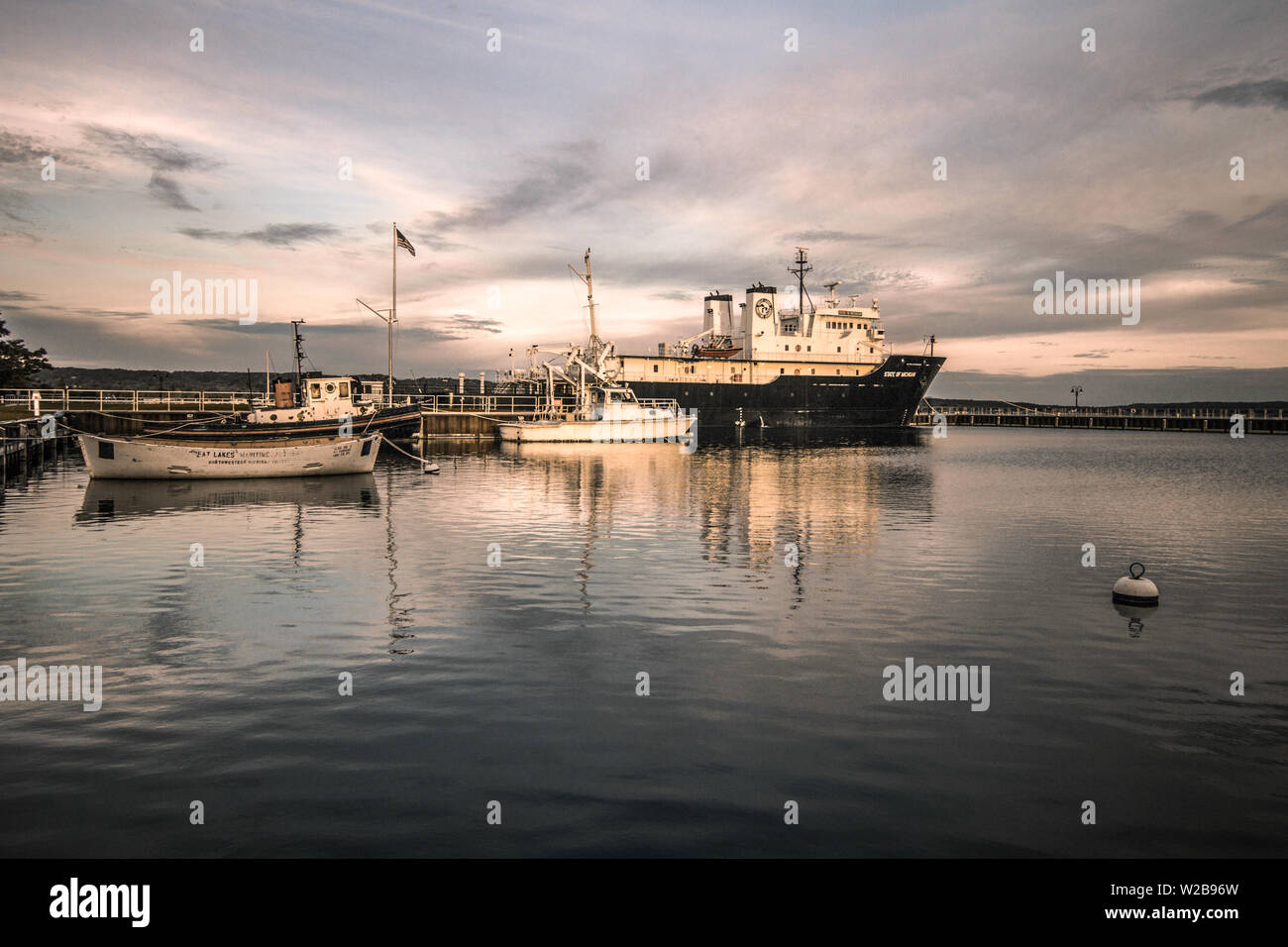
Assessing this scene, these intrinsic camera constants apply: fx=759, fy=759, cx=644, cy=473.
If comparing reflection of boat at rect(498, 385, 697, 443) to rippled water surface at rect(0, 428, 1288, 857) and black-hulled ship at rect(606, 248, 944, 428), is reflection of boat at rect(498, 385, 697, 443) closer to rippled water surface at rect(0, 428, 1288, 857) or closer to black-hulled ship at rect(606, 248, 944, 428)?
black-hulled ship at rect(606, 248, 944, 428)

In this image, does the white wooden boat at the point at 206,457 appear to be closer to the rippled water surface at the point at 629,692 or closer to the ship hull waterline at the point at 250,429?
the ship hull waterline at the point at 250,429

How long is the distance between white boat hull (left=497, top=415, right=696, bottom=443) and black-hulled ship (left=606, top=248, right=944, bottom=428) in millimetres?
16559

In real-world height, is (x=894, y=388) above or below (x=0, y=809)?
above

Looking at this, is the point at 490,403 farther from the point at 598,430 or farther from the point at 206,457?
the point at 206,457

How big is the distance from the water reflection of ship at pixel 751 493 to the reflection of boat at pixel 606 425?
292 inches

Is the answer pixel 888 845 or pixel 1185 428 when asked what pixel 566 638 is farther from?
pixel 1185 428

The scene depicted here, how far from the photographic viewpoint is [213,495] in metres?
28.9

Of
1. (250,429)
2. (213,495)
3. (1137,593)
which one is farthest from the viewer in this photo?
(250,429)

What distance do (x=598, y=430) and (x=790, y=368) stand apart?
3290 centimetres

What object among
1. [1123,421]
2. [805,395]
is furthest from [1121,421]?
[805,395]

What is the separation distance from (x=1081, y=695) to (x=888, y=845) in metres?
4.94

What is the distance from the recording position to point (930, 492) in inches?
1323
